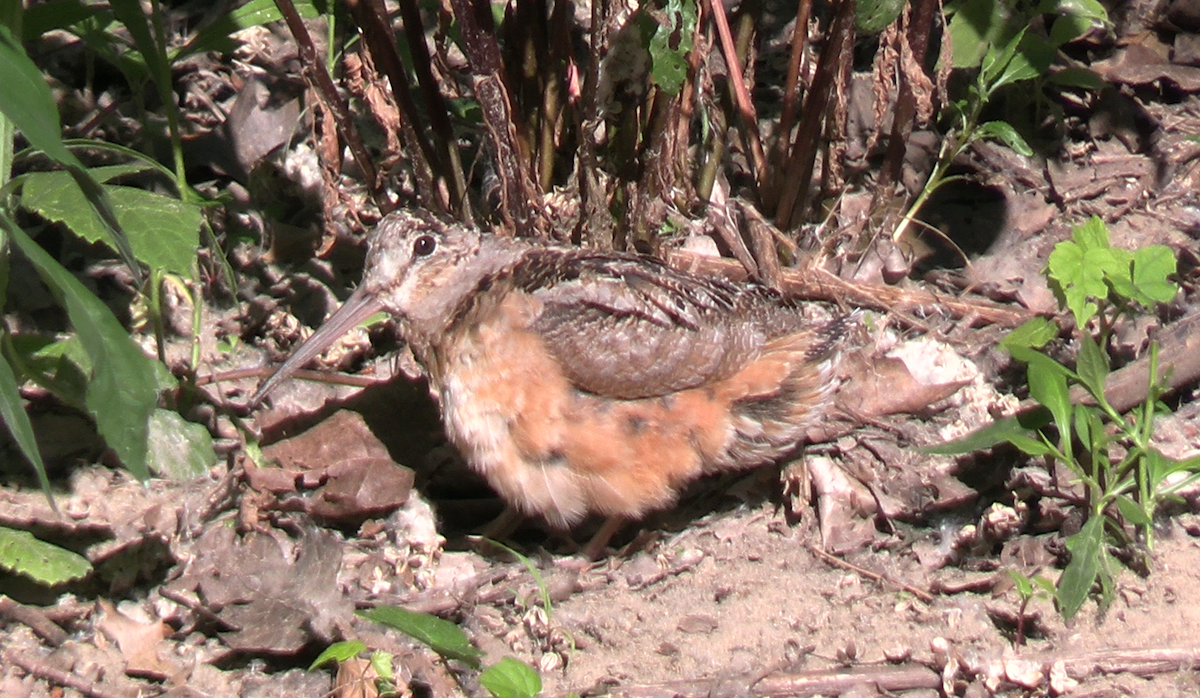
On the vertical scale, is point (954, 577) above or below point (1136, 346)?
below

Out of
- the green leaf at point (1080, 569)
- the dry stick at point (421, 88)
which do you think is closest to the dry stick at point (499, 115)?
the dry stick at point (421, 88)

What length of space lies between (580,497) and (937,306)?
166 cm

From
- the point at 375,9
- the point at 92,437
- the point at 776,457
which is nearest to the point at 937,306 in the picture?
the point at 776,457

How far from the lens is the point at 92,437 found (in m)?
4.24

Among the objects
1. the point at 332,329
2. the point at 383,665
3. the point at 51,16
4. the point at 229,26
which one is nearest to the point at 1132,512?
the point at 383,665

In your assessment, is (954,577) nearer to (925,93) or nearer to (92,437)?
(925,93)

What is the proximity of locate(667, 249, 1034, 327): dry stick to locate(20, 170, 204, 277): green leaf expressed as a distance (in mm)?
1895

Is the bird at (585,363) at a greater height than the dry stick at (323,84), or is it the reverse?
the dry stick at (323,84)

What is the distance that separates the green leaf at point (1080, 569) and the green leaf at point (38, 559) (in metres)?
2.73

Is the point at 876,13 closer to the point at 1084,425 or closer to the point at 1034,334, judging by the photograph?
the point at 1034,334

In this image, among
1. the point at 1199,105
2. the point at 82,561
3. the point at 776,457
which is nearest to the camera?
the point at 82,561

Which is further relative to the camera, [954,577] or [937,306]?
[937,306]

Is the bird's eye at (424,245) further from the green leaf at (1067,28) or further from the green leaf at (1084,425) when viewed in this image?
the green leaf at (1067,28)

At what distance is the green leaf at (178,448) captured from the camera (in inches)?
144
